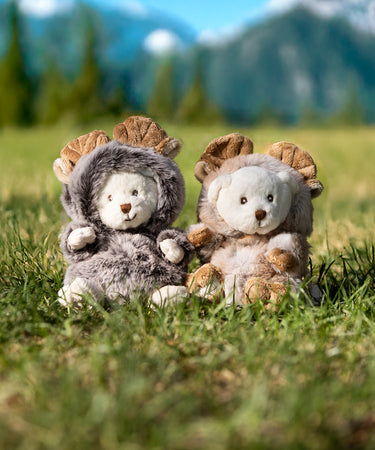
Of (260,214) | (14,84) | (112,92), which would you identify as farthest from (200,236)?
(14,84)

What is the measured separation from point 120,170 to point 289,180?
0.57 m

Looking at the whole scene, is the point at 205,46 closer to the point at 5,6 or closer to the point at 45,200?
the point at 5,6

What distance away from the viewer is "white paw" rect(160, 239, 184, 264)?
1788 millimetres

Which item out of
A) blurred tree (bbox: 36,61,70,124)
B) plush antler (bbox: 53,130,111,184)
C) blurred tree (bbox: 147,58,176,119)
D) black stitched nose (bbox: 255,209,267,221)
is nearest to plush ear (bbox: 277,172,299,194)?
black stitched nose (bbox: 255,209,267,221)

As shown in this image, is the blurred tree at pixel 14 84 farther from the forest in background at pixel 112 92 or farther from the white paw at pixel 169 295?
the white paw at pixel 169 295

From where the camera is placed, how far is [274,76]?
78312 millimetres

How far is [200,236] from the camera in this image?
184 cm

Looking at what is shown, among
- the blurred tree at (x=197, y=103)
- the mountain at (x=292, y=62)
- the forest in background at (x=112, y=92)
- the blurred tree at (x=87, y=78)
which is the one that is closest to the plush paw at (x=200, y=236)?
the forest in background at (x=112, y=92)

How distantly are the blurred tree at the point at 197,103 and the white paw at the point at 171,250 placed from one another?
26416 millimetres

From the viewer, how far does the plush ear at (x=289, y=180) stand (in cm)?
180

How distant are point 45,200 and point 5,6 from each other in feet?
72.1

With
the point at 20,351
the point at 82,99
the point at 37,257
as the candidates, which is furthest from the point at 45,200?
the point at 82,99

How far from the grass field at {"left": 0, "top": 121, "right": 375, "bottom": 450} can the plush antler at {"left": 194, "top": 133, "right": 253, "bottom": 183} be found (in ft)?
Answer: 0.34

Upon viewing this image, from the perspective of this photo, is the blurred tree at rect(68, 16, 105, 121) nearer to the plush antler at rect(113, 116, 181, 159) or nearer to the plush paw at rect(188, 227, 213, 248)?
the plush antler at rect(113, 116, 181, 159)
